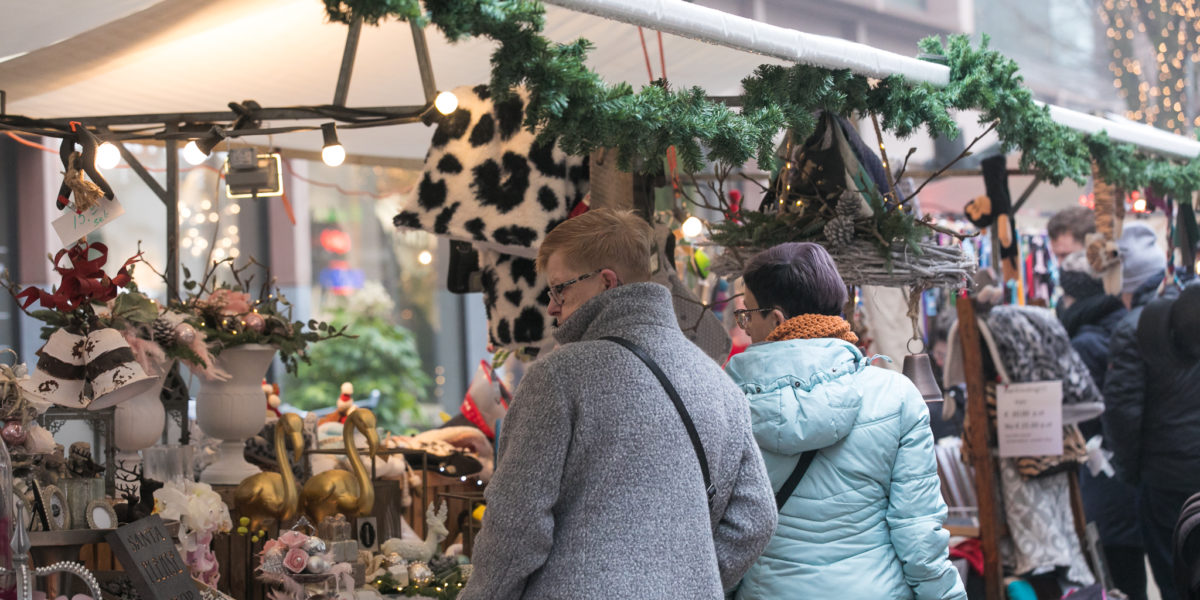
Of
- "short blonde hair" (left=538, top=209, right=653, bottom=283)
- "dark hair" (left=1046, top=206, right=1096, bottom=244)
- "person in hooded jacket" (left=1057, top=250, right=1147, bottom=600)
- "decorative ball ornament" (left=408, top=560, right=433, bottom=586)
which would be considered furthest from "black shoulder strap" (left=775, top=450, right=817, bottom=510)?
"dark hair" (left=1046, top=206, right=1096, bottom=244)

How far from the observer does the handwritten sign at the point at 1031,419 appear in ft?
15.1

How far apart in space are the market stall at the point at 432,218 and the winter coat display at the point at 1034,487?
40 millimetres

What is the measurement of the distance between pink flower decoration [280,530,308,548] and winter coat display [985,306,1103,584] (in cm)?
299

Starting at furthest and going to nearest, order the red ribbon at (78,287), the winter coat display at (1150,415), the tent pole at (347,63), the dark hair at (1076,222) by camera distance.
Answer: the dark hair at (1076,222) → the winter coat display at (1150,415) → the tent pole at (347,63) → the red ribbon at (78,287)

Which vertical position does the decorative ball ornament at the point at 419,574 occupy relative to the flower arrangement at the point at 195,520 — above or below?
below

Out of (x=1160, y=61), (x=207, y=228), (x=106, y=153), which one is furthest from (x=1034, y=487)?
(x=1160, y=61)

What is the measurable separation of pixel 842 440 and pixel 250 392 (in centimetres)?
201

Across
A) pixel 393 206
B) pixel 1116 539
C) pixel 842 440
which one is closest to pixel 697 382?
pixel 842 440

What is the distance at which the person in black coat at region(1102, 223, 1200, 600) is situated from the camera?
194 inches

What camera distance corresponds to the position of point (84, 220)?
3.36 m

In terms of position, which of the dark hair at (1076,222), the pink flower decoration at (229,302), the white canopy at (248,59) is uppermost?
the white canopy at (248,59)

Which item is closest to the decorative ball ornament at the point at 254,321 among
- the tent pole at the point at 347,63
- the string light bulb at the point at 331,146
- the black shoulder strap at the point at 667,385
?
the string light bulb at the point at 331,146

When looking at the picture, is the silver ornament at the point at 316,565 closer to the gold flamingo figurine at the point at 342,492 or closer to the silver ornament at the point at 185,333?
the gold flamingo figurine at the point at 342,492

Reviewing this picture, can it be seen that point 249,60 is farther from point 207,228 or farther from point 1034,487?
point 207,228
